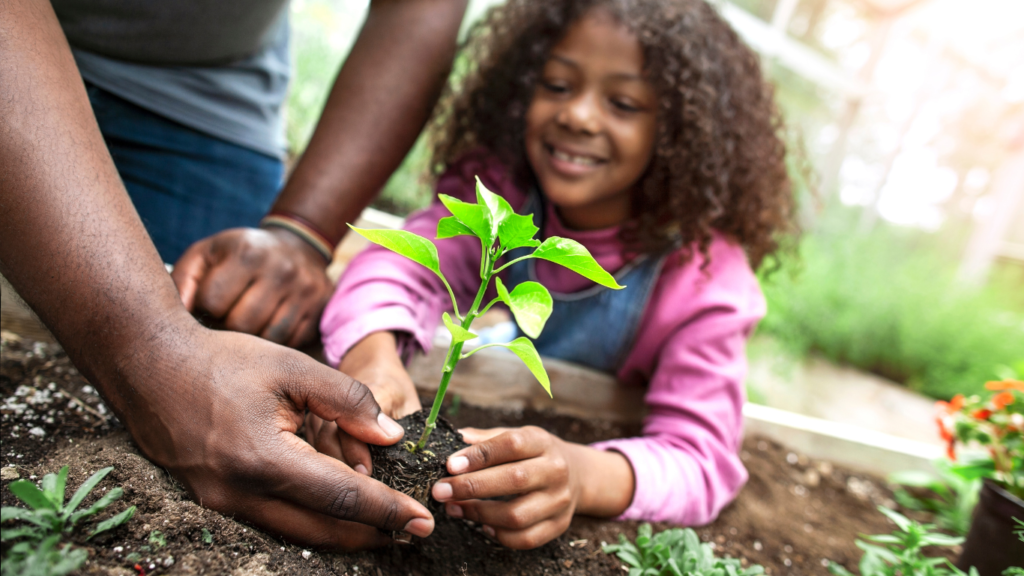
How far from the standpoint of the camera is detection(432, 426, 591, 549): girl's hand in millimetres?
874

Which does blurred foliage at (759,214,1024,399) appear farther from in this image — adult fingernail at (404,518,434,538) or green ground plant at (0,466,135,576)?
green ground plant at (0,466,135,576)

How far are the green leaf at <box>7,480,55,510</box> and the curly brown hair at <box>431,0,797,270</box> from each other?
1.54m

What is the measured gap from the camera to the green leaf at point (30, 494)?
1.99 feet

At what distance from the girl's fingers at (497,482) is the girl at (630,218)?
15cm

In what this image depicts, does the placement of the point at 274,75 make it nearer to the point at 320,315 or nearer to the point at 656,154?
the point at 320,315

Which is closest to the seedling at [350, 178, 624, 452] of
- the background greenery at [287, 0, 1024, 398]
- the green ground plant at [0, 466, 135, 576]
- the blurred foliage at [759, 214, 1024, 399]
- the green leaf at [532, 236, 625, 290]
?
the green leaf at [532, 236, 625, 290]

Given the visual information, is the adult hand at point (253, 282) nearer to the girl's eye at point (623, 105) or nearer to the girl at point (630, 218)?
the girl at point (630, 218)

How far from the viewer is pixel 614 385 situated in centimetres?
182

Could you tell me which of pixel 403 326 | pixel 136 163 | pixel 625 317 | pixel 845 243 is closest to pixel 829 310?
pixel 845 243

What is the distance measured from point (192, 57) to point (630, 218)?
1.45 metres

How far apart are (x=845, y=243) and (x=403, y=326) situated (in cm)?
471

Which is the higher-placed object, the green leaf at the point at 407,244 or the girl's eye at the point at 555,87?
the girl's eye at the point at 555,87

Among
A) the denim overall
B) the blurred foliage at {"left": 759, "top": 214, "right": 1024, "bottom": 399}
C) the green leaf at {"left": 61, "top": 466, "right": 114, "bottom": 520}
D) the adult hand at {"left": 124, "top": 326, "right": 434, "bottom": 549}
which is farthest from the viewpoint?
the blurred foliage at {"left": 759, "top": 214, "right": 1024, "bottom": 399}

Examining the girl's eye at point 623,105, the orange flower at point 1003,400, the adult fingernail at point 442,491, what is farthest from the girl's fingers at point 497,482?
the orange flower at point 1003,400
